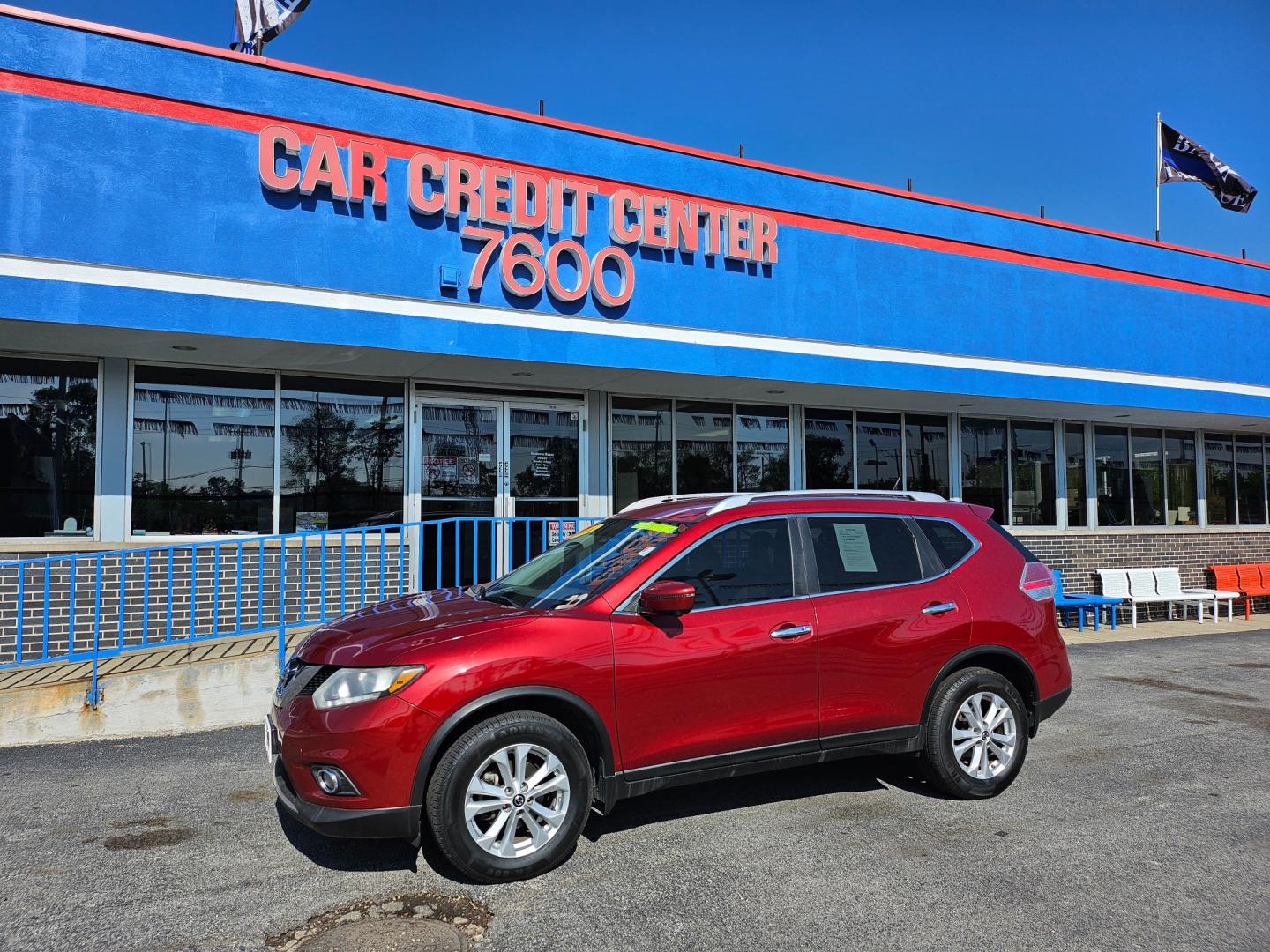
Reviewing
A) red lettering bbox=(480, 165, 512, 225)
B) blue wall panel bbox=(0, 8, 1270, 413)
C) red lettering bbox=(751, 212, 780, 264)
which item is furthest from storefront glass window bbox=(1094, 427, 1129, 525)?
red lettering bbox=(480, 165, 512, 225)

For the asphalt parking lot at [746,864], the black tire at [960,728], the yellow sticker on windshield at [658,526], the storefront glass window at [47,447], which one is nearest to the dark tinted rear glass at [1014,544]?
the black tire at [960,728]

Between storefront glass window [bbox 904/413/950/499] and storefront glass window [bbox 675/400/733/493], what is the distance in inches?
131

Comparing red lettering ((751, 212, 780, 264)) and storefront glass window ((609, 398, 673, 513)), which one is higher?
red lettering ((751, 212, 780, 264))

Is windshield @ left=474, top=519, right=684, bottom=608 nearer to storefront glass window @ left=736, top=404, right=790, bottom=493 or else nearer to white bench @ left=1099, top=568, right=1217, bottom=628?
storefront glass window @ left=736, top=404, right=790, bottom=493

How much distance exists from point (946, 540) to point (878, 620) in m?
0.85

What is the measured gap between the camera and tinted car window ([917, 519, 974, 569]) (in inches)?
212

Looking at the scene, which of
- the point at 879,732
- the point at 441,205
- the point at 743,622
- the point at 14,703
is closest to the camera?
the point at 743,622

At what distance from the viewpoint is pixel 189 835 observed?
15.5ft

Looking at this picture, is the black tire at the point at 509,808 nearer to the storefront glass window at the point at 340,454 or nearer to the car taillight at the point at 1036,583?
the car taillight at the point at 1036,583

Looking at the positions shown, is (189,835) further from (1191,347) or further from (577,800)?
(1191,347)

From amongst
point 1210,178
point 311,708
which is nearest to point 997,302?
point 1210,178

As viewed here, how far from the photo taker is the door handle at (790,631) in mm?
4676

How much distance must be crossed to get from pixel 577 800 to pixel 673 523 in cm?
159

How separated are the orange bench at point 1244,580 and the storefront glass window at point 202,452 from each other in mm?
15665
